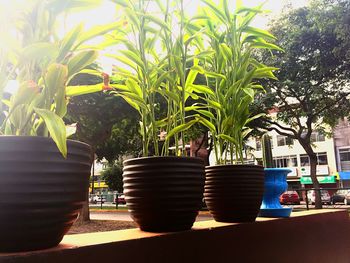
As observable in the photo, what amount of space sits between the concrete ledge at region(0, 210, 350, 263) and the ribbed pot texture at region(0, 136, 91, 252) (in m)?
0.03

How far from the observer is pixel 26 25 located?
0.77m

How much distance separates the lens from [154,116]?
124 centimetres

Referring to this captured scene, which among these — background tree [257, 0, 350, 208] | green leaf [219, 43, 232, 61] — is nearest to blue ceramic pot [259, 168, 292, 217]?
green leaf [219, 43, 232, 61]

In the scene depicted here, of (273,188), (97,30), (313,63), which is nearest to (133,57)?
(97,30)

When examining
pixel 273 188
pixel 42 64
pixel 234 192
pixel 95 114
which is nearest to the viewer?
pixel 42 64

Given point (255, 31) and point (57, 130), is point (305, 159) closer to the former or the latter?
point (255, 31)

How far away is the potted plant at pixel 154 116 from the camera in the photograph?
1018 mm

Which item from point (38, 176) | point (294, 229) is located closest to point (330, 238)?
point (294, 229)

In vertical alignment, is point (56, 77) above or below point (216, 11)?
below

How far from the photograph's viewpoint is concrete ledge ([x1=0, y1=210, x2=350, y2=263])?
0.74m

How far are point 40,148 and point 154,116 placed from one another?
0.59 m

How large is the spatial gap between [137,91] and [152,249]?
1.81ft

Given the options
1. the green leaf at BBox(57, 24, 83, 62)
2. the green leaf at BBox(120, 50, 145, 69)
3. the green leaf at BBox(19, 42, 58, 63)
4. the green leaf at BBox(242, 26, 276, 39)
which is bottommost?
the green leaf at BBox(19, 42, 58, 63)

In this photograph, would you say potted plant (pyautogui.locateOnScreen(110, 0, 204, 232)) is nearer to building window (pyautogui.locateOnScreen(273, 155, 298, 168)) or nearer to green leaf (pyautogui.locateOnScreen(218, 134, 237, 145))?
green leaf (pyautogui.locateOnScreen(218, 134, 237, 145))
